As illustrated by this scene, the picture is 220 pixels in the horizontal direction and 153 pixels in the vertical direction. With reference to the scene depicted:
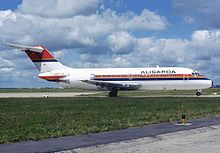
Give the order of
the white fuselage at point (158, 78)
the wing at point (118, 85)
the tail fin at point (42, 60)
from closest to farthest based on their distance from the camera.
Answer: the white fuselage at point (158, 78) < the wing at point (118, 85) < the tail fin at point (42, 60)

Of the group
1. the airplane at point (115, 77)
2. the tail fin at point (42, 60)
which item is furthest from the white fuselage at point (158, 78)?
the tail fin at point (42, 60)

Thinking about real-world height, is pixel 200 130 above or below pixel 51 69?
below

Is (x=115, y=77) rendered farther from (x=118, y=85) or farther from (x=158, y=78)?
(x=158, y=78)

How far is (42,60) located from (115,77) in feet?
30.9

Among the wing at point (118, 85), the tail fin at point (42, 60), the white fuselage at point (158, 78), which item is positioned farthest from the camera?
the tail fin at point (42, 60)

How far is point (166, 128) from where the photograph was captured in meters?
17.4

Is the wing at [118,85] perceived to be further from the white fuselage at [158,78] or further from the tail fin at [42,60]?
the tail fin at [42,60]

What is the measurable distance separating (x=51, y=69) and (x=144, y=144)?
43.0 meters

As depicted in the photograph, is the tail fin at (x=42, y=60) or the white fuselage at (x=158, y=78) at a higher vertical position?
the tail fin at (x=42, y=60)

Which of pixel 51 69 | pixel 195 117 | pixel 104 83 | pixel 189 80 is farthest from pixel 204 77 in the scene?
pixel 195 117

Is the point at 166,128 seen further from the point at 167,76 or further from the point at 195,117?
the point at 167,76

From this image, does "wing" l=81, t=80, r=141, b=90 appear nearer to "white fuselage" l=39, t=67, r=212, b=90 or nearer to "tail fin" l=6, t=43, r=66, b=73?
"white fuselage" l=39, t=67, r=212, b=90

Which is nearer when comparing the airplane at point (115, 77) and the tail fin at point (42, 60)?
the airplane at point (115, 77)

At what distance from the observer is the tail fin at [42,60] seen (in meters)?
54.8
